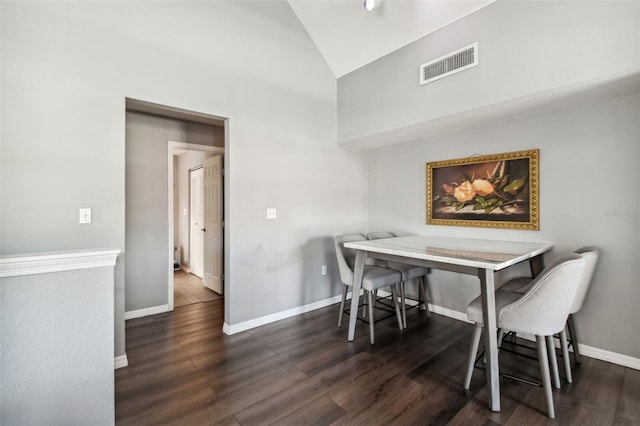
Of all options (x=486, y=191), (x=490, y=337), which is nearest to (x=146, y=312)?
(x=490, y=337)

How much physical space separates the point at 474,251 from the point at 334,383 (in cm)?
148

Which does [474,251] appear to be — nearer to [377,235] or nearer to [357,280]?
[357,280]

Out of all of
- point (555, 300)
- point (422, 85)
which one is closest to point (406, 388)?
point (555, 300)

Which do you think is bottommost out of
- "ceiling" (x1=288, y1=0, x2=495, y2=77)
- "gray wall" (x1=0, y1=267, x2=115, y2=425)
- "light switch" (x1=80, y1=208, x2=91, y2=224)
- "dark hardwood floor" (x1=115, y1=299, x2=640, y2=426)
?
"dark hardwood floor" (x1=115, y1=299, x2=640, y2=426)

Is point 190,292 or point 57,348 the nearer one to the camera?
point 57,348

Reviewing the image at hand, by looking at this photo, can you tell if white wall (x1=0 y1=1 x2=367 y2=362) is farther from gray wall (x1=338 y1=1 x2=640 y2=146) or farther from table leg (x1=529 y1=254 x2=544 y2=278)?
table leg (x1=529 y1=254 x2=544 y2=278)

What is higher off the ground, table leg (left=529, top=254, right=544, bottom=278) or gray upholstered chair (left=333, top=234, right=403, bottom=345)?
table leg (left=529, top=254, right=544, bottom=278)

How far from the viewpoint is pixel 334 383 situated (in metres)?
2.12

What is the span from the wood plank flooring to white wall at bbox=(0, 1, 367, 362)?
469 millimetres

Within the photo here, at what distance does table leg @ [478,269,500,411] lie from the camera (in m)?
1.83

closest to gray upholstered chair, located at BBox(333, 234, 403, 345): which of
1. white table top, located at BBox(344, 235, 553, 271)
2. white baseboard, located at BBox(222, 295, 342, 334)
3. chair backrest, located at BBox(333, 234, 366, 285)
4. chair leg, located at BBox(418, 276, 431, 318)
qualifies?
chair backrest, located at BBox(333, 234, 366, 285)

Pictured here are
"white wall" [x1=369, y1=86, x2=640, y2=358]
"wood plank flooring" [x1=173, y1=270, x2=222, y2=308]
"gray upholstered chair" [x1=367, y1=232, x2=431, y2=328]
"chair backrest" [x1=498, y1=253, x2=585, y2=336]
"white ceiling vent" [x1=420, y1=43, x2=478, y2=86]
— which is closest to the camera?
"chair backrest" [x1=498, y1=253, x2=585, y2=336]

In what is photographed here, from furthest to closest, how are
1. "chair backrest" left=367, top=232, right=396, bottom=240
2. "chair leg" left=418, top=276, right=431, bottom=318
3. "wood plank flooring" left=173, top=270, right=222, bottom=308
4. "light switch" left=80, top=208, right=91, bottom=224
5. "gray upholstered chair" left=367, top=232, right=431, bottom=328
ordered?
1. "wood plank flooring" left=173, top=270, right=222, bottom=308
2. "chair backrest" left=367, top=232, right=396, bottom=240
3. "chair leg" left=418, top=276, right=431, bottom=318
4. "gray upholstered chair" left=367, top=232, right=431, bottom=328
5. "light switch" left=80, top=208, right=91, bottom=224

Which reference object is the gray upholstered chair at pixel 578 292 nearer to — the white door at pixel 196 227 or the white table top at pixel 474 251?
the white table top at pixel 474 251
